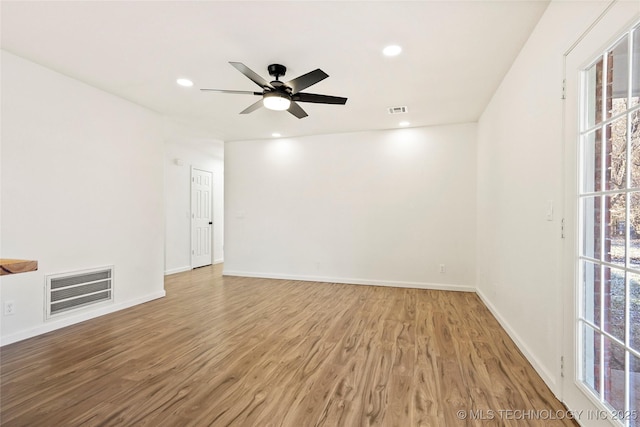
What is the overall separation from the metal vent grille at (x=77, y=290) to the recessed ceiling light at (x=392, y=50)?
4.01 meters

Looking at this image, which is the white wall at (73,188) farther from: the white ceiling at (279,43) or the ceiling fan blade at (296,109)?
the ceiling fan blade at (296,109)

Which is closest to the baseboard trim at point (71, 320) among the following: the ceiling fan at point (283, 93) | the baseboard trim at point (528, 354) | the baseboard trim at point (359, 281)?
the baseboard trim at point (359, 281)

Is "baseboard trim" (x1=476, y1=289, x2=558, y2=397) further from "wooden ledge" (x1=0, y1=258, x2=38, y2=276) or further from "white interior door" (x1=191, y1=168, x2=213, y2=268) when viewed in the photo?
"white interior door" (x1=191, y1=168, x2=213, y2=268)

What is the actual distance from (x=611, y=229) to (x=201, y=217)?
23.2 feet

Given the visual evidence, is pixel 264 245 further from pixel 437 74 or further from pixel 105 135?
pixel 437 74

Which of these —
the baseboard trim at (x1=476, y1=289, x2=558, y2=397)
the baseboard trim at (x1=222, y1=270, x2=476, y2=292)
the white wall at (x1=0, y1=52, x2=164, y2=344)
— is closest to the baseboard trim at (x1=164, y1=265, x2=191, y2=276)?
the baseboard trim at (x1=222, y1=270, x2=476, y2=292)

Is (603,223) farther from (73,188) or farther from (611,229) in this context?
(73,188)

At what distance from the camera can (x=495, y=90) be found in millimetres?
3441

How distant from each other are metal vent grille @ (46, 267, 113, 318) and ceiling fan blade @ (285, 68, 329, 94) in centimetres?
317

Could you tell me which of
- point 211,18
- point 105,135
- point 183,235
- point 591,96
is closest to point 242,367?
point 211,18

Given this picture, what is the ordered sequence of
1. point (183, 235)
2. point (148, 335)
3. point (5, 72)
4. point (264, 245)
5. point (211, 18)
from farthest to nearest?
point (183, 235)
point (264, 245)
point (148, 335)
point (5, 72)
point (211, 18)

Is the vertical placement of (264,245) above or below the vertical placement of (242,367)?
above

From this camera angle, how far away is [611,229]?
145 cm

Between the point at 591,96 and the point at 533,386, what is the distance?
189 centimetres
